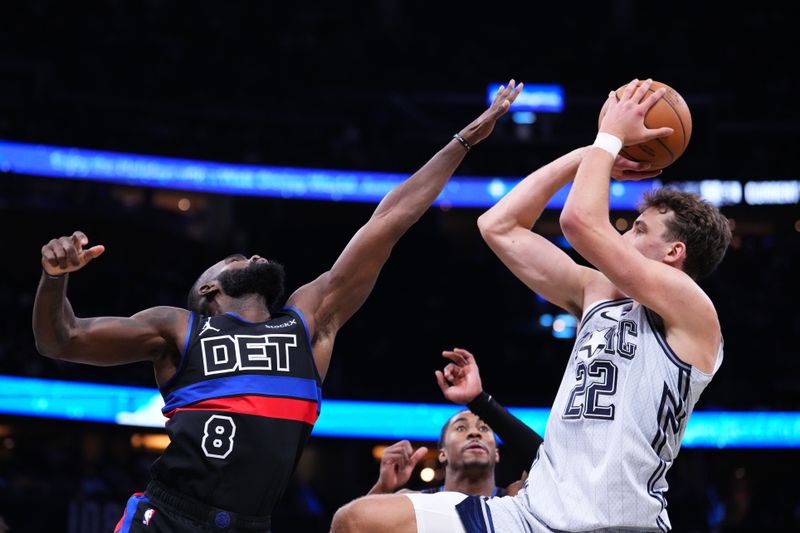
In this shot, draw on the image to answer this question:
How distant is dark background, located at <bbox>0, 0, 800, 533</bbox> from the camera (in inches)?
705

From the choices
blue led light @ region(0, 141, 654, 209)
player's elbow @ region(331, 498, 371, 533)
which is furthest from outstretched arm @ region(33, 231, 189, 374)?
blue led light @ region(0, 141, 654, 209)

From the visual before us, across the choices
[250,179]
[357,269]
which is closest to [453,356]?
[357,269]

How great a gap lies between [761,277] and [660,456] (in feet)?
59.4

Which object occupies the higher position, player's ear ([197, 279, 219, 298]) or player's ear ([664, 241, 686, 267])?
player's ear ([197, 279, 219, 298])

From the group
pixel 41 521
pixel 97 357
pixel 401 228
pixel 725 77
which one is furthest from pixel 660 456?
pixel 725 77

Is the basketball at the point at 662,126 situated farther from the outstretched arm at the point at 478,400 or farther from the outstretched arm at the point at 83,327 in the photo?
the outstretched arm at the point at 83,327

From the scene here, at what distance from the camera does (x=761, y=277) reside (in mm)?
20297

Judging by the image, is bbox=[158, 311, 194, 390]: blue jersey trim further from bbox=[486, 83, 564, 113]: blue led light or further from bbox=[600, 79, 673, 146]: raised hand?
bbox=[486, 83, 564, 113]: blue led light

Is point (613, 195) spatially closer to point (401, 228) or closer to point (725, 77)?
point (725, 77)

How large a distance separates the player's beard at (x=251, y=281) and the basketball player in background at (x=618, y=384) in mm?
1301

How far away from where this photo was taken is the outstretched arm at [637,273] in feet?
11.2

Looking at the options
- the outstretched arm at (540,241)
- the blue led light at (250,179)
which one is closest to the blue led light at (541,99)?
the blue led light at (250,179)

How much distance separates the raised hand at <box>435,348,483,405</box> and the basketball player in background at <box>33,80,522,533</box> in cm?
52

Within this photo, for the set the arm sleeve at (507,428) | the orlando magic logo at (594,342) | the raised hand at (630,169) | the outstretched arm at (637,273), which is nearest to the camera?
the outstretched arm at (637,273)
